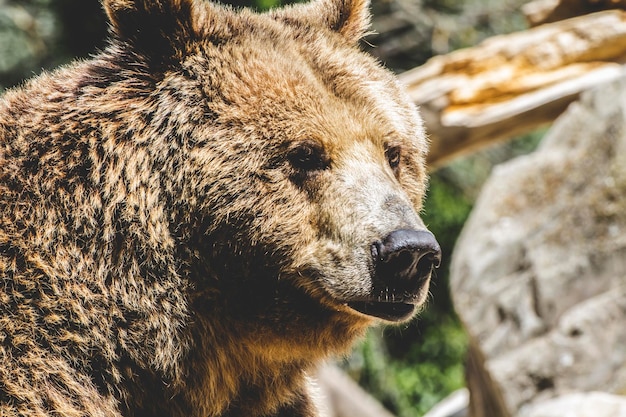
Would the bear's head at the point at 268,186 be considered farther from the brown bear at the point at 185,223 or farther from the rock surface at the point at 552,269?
the rock surface at the point at 552,269

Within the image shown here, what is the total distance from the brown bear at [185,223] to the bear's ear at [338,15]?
1.50 ft

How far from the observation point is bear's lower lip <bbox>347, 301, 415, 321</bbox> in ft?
8.60

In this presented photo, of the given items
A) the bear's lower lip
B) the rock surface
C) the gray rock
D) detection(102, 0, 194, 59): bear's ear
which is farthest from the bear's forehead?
the rock surface

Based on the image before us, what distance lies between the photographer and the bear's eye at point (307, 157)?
2.67 meters

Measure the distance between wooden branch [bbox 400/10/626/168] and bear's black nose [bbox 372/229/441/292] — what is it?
12.6 ft

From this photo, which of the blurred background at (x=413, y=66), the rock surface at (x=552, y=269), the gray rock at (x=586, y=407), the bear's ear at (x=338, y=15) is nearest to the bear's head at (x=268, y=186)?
the bear's ear at (x=338, y=15)

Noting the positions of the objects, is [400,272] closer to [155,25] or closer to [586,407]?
[155,25]

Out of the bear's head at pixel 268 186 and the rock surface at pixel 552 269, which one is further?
the rock surface at pixel 552 269

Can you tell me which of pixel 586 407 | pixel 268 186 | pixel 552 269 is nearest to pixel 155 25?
pixel 268 186

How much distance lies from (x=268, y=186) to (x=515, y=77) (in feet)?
13.8

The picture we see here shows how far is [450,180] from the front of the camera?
34.6 feet

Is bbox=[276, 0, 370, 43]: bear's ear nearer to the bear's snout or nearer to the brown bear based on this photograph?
the brown bear

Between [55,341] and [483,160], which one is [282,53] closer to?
[55,341]

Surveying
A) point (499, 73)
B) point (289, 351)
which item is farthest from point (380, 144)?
point (499, 73)
